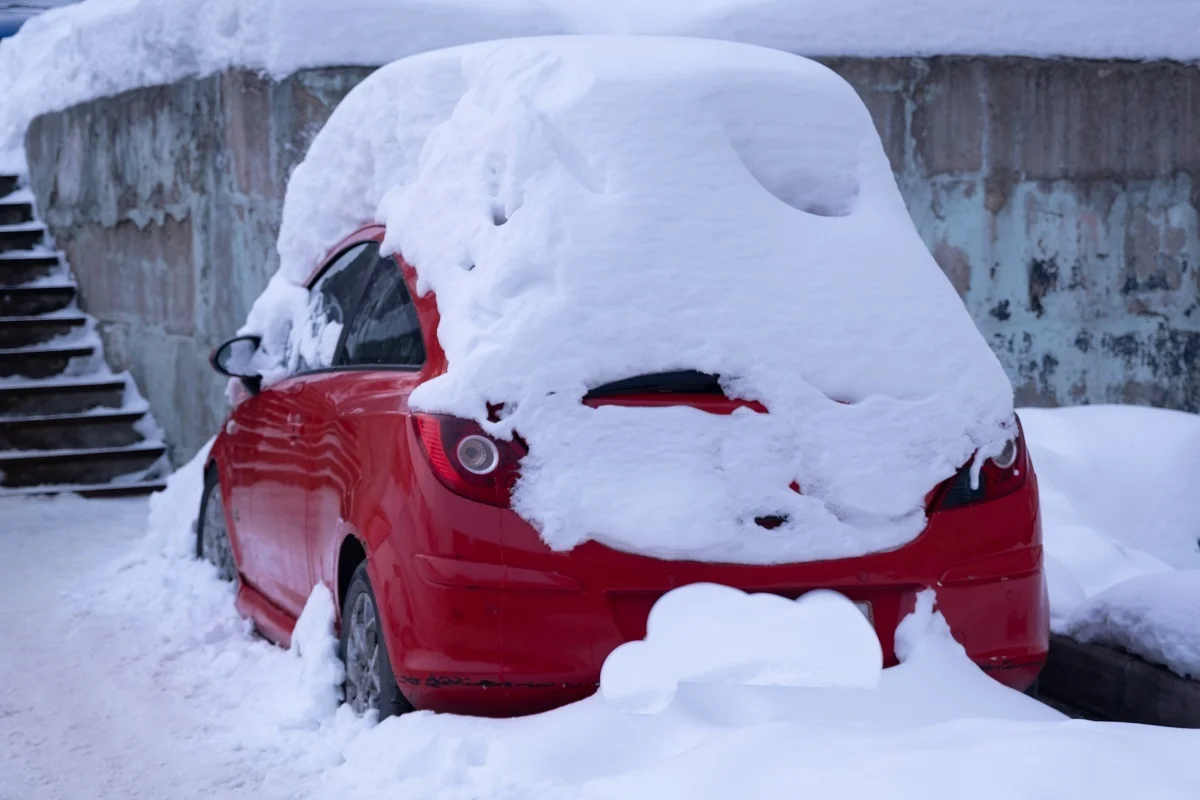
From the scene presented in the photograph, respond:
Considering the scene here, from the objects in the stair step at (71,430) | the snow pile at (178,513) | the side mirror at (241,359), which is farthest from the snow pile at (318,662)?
the stair step at (71,430)

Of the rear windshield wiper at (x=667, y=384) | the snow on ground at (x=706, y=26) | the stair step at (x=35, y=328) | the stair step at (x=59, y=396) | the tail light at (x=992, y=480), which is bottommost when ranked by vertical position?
the stair step at (x=59, y=396)

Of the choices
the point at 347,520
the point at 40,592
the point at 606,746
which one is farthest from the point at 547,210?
the point at 40,592

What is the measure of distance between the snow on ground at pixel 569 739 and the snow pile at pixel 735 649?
0.01 metres

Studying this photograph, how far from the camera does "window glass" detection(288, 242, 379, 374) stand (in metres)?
5.02

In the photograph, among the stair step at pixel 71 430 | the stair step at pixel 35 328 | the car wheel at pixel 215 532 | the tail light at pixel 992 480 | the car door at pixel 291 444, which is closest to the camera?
the tail light at pixel 992 480

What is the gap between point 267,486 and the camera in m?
5.44

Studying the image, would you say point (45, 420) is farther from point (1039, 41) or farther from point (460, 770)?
point (460, 770)

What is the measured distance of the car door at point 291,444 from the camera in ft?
16.4

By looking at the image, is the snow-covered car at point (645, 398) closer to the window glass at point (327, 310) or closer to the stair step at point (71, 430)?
the window glass at point (327, 310)

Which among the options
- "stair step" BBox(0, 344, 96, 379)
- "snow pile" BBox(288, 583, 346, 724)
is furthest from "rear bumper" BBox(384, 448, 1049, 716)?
"stair step" BBox(0, 344, 96, 379)

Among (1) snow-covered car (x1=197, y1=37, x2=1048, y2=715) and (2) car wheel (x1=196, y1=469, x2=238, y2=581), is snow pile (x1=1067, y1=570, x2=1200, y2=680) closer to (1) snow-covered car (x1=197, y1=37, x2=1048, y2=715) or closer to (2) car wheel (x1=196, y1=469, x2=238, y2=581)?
(1) snow-covered car (x1=197, y1=37, x2=1048, y2=715)

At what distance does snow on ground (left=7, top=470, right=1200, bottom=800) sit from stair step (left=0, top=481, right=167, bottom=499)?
4556 millimetres

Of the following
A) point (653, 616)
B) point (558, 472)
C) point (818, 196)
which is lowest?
point (653, 616)

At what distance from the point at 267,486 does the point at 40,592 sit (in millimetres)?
2045
